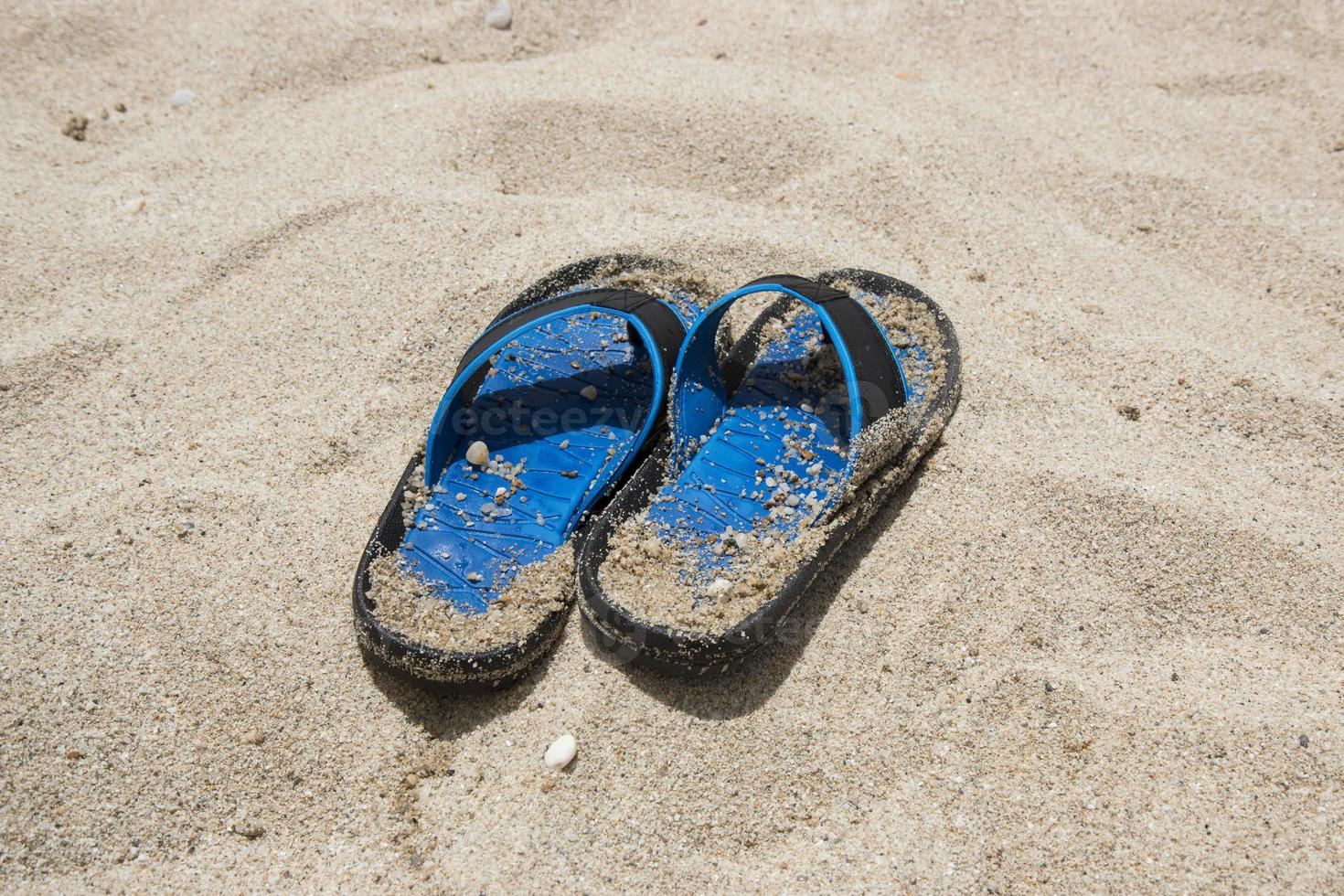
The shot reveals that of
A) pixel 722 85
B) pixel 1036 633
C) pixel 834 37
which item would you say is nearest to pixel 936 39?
pixel 834 37

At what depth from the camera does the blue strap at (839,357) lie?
1967 mm

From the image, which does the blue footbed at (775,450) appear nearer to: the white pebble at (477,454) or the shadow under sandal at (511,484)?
the shadow under sandal at (511,484)

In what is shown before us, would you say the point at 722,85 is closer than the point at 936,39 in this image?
Yes

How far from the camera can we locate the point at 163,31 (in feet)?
11.0

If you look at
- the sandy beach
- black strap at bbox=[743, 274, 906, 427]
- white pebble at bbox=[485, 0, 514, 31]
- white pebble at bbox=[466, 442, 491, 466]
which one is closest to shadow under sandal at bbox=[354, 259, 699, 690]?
white pebble at bbox=[466, 442, 491, 466]

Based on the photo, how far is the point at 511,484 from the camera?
2029 mm

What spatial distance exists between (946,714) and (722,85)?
6.82 ft

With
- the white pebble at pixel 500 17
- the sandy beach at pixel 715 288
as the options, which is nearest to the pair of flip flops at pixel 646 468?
the sandy beach at pixel 715 288

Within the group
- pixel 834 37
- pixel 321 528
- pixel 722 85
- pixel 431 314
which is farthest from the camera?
pixel 834 37

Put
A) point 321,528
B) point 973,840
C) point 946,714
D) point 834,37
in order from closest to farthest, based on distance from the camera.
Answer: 1. point 973,840
2. point 946,714
3. point 321,528
4. point 834,37

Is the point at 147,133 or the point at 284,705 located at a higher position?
the point at 147,133

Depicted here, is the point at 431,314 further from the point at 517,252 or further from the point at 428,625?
the point at 428,625

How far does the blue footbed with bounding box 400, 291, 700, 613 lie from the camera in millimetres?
1894

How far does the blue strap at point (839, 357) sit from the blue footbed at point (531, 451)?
0.30 feet
